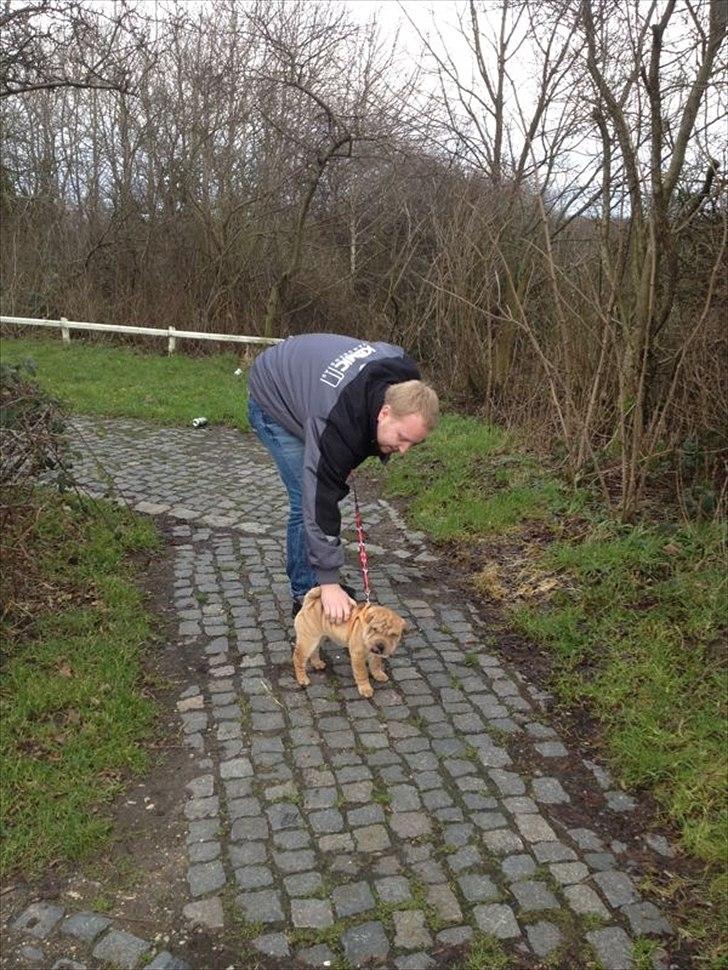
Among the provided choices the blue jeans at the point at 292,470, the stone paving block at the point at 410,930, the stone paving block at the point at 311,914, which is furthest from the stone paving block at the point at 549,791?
the blue jeans at the point at 292,470

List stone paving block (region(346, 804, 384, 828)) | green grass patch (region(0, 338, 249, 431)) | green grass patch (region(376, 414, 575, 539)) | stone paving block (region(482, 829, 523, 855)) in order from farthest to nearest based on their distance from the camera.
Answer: green grass patch (region(0, 338, 249, 431)) → green grass patch (region(376, 414, 575, 539)) → stone paving block (region(346, 804, 384, 828)) → stone paving block (region(482, 829, 523, 855))

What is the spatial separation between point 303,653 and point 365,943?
1579 mm

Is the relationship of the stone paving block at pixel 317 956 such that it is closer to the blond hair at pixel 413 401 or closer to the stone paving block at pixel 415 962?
the stone paving block at pixel 415 962

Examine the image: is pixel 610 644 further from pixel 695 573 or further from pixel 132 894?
pixel 132 894

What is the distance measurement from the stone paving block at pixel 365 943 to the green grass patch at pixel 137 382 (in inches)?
274

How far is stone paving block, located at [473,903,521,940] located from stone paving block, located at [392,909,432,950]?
7.8 inches

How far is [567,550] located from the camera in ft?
17.5

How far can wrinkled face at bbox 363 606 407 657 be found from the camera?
3.80 m

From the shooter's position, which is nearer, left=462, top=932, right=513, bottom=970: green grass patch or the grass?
left=462, top=932, right=513, bottom=970: green grass patch

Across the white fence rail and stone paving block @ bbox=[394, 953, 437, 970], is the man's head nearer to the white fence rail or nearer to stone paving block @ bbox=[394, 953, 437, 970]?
stone paving block @ bbox=[394, 953, 437, 970]

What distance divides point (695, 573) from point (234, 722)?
9.55 feet

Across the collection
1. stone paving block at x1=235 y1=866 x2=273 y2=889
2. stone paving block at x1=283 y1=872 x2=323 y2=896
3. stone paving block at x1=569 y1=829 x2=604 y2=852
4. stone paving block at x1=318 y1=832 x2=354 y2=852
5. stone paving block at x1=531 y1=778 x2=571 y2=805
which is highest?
stone paving block at x1=531 y1=778 x2=571 y2=805

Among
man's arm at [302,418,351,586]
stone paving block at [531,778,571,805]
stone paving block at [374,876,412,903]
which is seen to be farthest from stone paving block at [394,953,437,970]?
man's arm at [302,418,351,586]

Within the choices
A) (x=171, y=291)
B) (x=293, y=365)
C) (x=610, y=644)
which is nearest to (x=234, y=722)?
(x=293, y=365)
